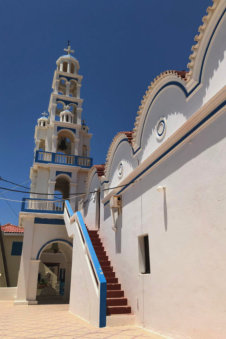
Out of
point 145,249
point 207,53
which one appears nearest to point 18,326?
point 145,249

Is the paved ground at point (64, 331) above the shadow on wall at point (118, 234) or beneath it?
beneath

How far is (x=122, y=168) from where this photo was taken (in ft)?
30.2

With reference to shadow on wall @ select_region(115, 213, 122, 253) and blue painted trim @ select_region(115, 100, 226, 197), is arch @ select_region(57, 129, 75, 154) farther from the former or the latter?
blue painted trim @ select_region(115, 100, 226, 197)

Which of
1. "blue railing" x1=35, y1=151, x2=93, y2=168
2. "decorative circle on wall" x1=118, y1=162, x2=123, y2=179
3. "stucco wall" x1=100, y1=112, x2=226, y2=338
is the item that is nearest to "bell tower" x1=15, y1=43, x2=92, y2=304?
"blue railing" x1=35, y1=151, x2=93, y2=168

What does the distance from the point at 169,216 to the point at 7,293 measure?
34.5 ft

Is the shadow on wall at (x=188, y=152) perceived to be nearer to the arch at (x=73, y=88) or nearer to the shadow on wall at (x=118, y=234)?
the shadow on wall at (x=118, y=234)

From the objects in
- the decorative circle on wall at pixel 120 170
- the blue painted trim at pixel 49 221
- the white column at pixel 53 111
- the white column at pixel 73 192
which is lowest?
the blue painted trim at pixel 49 221

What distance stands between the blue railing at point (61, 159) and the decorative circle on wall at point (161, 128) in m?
9.57

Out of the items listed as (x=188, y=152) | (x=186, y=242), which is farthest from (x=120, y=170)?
(x=186, y=242)

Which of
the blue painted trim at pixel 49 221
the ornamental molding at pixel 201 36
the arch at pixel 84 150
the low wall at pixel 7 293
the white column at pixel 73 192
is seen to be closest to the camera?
the ornamental molding at pixel 201 36

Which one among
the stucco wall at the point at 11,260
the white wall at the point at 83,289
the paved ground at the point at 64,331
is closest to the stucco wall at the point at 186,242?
the paved ground at the point at 64,331

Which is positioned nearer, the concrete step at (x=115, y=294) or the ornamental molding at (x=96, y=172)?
the concrete step at (x=115, y=294)

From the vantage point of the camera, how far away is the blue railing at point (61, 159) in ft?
50.8

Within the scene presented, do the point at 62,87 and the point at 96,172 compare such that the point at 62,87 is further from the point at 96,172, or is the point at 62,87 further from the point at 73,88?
the point at 96,172
